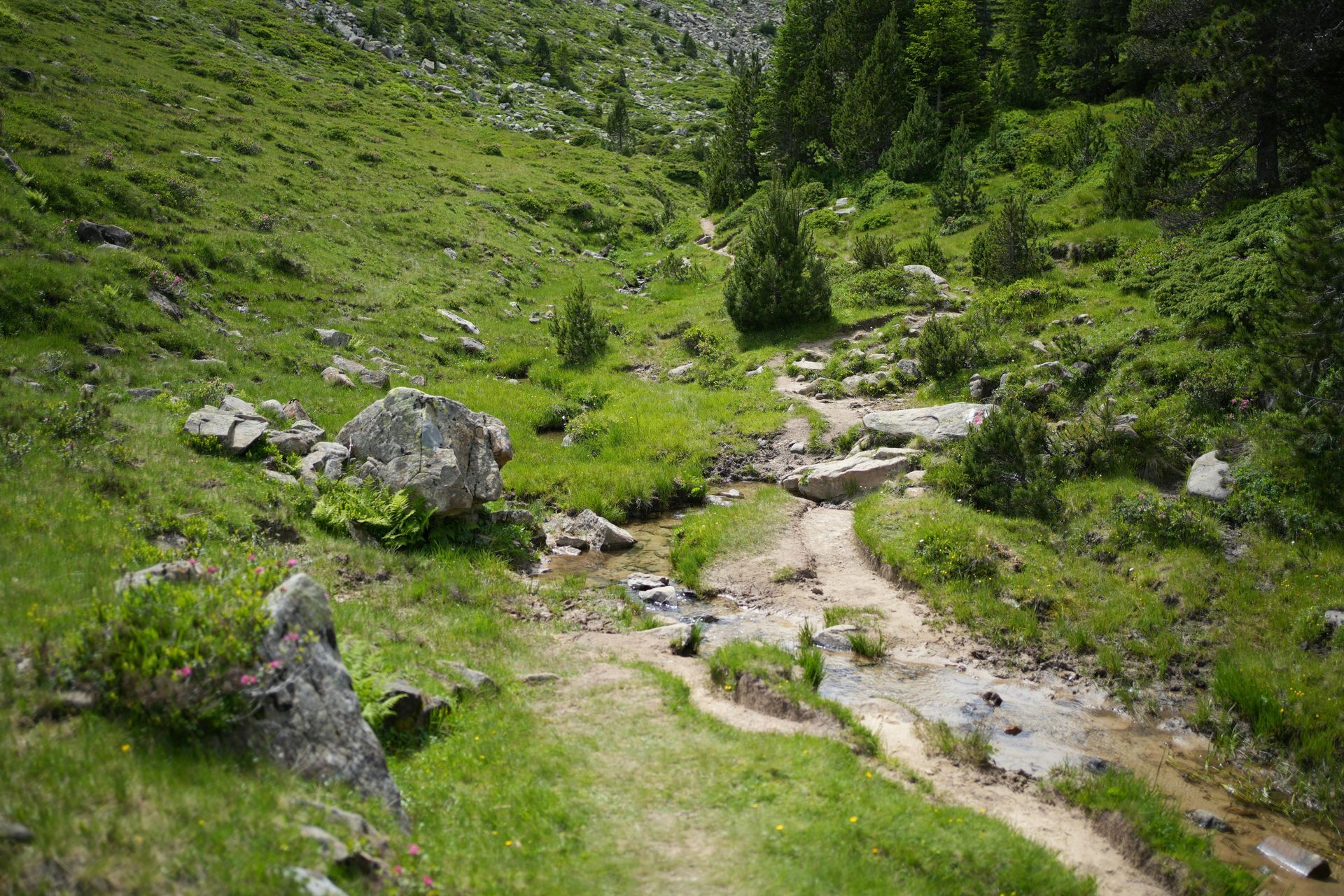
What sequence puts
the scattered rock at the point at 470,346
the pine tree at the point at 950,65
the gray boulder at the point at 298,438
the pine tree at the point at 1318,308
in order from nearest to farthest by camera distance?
the pine tree at the point at 1318,308
the gray boulder at the point at 298,438
the scattered rock at the point at 470,346
the pine tree at the point at 950,65

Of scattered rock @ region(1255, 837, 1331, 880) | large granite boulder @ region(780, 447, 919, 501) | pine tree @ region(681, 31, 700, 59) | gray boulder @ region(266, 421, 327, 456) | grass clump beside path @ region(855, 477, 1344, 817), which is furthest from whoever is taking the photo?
pine tree @ region(681, 31, 700, 59)

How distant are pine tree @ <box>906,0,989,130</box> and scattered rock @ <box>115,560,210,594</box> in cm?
4888

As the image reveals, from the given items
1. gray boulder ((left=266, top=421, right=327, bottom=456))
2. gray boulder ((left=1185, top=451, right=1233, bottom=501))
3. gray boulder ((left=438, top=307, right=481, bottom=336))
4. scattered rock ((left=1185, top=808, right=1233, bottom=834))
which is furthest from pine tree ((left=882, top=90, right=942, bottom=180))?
scattered rock ((left=1185, top=808, right=1233, bottom=834))

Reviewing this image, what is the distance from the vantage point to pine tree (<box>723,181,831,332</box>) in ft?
95.7

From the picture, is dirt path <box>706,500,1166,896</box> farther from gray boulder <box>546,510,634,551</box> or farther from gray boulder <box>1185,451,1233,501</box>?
gray boulder <box>1185,451,1233,501</box>

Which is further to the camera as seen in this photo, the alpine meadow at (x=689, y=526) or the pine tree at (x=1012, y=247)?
the pine tree at (x=1012, y=247)

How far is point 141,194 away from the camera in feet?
77.3

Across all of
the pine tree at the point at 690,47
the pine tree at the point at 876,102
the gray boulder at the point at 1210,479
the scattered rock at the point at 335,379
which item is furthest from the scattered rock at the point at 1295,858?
the pine tree at the point at 690,47

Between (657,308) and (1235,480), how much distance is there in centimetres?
2696

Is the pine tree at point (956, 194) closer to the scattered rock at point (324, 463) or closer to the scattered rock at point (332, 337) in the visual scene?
the scattered rock at point (332, 337)

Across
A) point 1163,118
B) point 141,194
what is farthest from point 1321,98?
point 141,194

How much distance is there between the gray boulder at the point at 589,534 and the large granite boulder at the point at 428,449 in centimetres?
233

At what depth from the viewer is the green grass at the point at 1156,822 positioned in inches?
299

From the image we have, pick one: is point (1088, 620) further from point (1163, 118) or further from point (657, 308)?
point (657, 308)
